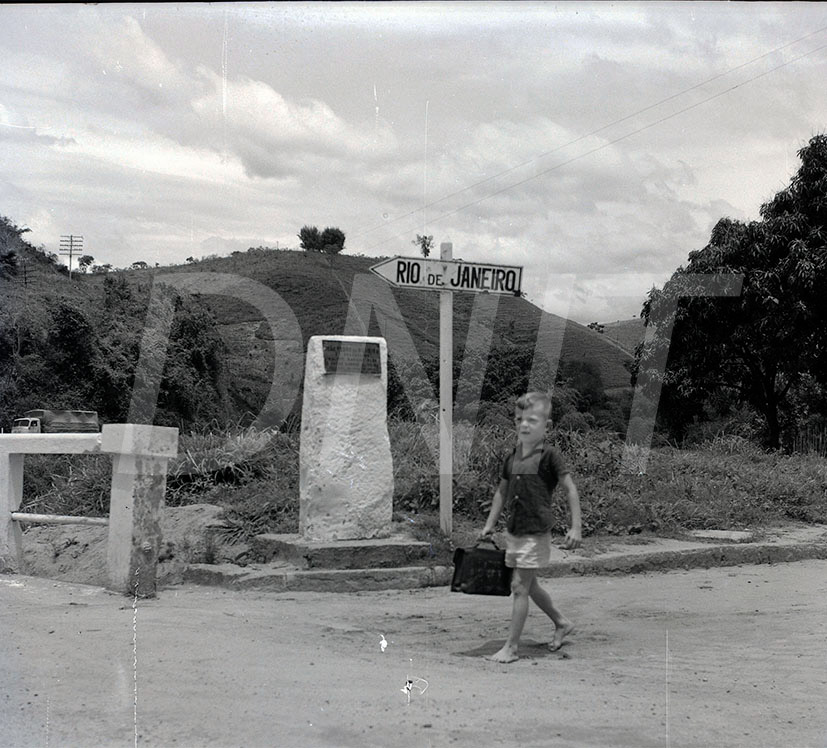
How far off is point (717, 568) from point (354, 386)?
397 cm

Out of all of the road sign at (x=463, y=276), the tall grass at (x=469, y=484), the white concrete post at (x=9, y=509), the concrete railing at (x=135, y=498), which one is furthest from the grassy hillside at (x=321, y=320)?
the concrete railing at (x=135, y=498)

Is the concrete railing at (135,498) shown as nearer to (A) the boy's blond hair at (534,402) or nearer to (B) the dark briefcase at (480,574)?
(B) the dark briefcase at (480,574)

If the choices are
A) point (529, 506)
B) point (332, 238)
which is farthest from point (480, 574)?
point (332, 238)

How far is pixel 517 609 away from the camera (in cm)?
525

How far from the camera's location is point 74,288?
35531 mm

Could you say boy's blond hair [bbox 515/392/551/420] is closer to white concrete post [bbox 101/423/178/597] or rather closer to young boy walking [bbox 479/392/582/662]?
young boy walking [bbox 479/392/582/662]

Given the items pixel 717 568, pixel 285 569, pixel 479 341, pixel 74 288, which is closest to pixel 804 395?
pixel 479 341

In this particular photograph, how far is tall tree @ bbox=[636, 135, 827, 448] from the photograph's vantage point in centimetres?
1798

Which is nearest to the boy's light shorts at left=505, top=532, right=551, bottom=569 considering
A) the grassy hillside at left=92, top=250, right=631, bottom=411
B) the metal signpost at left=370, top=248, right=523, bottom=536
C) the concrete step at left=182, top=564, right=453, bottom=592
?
the concrete step at left=182, top=564, right=453, bottom=592

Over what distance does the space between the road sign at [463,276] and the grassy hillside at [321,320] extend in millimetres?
19862

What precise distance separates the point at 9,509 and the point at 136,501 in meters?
2.14

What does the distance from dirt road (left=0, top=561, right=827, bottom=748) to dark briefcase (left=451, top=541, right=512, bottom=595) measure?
15.8 inches

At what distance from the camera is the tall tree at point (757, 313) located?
17984 mm

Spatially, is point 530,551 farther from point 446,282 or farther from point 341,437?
point 446,282
